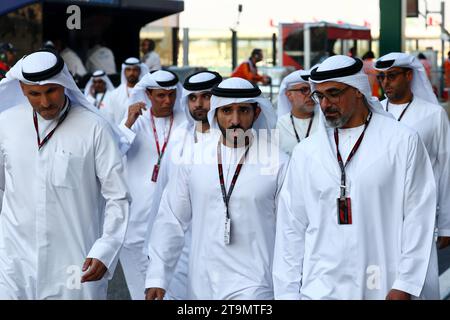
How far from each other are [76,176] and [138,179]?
280cm

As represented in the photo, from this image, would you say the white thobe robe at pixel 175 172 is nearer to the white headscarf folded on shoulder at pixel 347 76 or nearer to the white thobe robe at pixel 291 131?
the white thobe robe at pixel 291 131

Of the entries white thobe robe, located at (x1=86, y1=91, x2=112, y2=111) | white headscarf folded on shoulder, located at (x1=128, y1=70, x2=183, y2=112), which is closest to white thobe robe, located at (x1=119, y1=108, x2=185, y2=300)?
white headscarf folded on shoulder, located at (x1=128, y1=70, x2=183, y2=112)

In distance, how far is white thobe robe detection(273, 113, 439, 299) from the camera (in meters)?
5.50

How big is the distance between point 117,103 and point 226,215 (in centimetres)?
799

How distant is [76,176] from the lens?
20.7 ft

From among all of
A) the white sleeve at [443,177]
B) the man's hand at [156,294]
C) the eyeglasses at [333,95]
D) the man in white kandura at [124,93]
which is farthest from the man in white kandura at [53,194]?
the man in white kandura at [124,93]

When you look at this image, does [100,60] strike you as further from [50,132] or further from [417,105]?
[50,132]

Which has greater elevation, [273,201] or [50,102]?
[50,102]

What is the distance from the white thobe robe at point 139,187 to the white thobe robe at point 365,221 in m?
3.38

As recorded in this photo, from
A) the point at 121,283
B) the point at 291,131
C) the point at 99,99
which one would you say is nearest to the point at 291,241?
the point at 291,131

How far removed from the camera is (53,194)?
20.6ft
